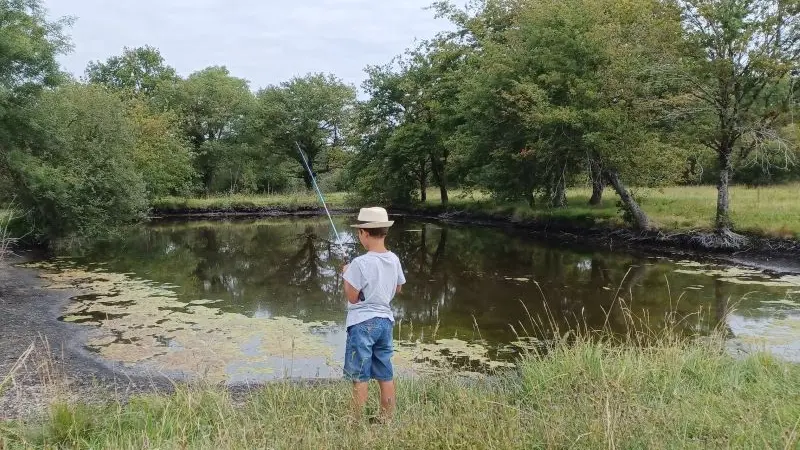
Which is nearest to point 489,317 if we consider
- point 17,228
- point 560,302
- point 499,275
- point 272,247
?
point 560,302

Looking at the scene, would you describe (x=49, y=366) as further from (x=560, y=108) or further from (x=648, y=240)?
(x=648, y=240)

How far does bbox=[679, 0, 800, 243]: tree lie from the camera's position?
60.0 ft

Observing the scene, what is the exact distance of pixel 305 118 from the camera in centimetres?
4950

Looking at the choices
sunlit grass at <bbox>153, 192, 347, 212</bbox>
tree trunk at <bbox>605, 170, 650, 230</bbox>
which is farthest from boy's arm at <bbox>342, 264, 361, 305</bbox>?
sunlit grass at <bbox>153, 192, 347, 212</bbox>

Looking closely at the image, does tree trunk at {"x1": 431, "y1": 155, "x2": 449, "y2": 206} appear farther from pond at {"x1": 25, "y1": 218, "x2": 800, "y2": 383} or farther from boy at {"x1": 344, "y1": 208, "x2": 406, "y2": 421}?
boy at {"x1": 344, "y1": 208, "x2": 406, "y2": 421}

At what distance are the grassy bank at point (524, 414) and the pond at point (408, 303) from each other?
2.79 ft

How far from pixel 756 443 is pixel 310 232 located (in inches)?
1119

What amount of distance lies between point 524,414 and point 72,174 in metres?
19.8

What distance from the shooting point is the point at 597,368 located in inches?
238

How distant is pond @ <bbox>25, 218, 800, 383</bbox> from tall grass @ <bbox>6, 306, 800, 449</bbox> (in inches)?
32.1

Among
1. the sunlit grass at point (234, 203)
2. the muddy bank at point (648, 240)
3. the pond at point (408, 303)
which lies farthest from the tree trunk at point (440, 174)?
the pond at point (408, 303)

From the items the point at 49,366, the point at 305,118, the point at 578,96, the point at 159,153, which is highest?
the point at 305,118

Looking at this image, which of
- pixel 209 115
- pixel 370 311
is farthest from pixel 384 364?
pixel 209 115

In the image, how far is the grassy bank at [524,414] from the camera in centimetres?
386
